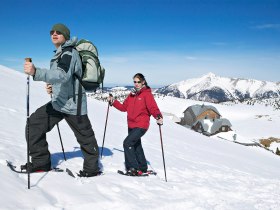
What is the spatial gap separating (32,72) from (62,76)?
62 centimetres

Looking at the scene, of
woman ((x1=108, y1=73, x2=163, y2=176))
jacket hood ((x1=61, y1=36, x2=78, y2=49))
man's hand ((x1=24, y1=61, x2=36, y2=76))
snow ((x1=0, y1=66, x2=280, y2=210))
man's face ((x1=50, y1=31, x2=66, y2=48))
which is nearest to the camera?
man's hand ((x1=24, y1=61, x2=36, y2=76))

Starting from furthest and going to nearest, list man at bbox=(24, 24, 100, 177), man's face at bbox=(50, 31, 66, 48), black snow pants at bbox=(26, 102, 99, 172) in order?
black snow pants at bbox=(26, 102, 99, 172) < man's face at bbox=(50, 31, 66, 48) < man at bbox=(24, 24, 100, 177)

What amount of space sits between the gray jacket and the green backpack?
0.45 ft

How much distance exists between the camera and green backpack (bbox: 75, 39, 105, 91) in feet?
19.3

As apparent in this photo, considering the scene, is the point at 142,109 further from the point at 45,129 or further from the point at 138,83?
the point at 45,129

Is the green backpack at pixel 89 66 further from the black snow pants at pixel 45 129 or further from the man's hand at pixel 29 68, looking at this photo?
the man's hand at pixel 29 68

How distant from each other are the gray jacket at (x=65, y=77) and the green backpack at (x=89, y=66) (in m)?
0.14

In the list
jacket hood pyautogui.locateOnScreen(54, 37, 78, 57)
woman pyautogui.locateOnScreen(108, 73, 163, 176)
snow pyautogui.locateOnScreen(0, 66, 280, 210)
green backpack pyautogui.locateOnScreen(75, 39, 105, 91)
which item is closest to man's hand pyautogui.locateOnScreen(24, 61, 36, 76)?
jacket hood pyautogui.locateOnScreen(54, 37, 78, 57)

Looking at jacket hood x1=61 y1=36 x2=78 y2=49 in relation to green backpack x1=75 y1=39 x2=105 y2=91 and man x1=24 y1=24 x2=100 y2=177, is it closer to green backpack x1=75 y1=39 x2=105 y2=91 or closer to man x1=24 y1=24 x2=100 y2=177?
man x1=24 y1=24 x2=100 y2=177

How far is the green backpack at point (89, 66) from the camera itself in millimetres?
5895

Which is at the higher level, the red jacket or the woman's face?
the woman's face

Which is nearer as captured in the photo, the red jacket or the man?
the man

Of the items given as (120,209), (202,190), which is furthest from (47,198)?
(202,190)

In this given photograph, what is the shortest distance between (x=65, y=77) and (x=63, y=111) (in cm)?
100
